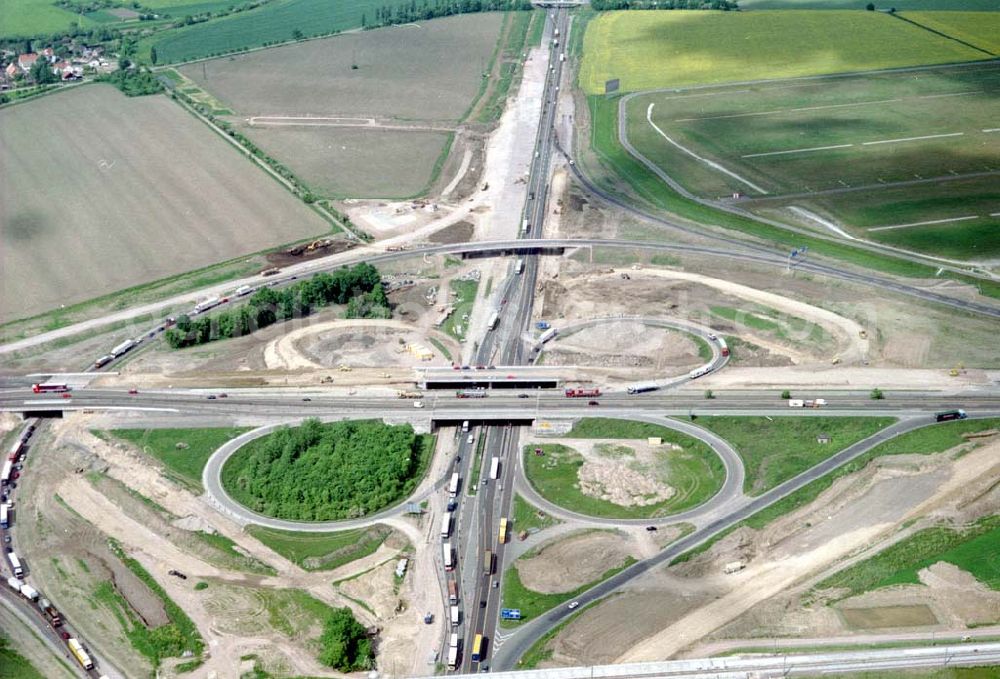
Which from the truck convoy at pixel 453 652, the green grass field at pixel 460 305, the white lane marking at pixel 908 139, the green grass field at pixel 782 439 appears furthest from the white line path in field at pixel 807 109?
the truck convoy at pixel 453 652

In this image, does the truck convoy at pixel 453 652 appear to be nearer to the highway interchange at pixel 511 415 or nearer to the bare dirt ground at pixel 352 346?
the highway interchange at pixel 511 415

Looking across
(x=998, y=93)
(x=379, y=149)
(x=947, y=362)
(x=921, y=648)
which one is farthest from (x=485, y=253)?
(x=998, y=93)

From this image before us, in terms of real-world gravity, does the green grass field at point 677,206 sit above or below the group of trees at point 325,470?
above

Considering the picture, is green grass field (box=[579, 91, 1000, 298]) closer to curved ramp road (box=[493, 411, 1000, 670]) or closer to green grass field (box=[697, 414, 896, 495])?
curved ramp road (box=[493, 411, 1000, 670])

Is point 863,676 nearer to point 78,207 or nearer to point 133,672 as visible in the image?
point 133,672

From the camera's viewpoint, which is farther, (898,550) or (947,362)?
(947,362)

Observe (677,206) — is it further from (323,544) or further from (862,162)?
(323,544)
